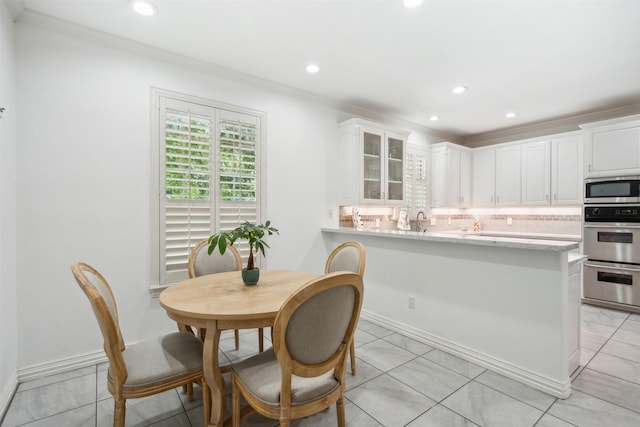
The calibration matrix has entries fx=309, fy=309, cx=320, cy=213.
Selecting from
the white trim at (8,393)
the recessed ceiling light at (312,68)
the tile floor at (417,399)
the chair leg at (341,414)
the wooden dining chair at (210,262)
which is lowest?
the tile floor at (417,399)

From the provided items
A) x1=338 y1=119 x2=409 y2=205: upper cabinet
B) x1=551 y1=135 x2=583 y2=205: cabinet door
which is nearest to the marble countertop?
x1=338 y1=119 x2=409 y2=205: upper cabinet

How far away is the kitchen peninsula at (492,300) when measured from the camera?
2127 mm

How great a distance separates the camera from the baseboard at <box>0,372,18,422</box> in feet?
6.22

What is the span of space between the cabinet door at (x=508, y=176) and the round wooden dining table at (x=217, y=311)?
473 cm

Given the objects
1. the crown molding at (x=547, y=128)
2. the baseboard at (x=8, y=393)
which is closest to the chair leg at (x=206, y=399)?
the baseboard at (x=8, y=393)

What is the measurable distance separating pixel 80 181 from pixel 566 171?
5.94m

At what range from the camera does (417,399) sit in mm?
2037

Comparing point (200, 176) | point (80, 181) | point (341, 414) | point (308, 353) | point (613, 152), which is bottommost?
point (341, 414)

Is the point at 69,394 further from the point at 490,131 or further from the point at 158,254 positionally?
the point at 490,131

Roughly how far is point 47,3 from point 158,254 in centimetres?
200

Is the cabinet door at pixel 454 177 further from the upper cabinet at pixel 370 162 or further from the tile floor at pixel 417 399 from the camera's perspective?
the tile floor at pixel 417 399

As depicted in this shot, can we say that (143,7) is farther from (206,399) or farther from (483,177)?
(483,177)

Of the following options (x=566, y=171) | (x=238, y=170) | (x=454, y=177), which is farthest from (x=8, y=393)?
(x=566, y=171)

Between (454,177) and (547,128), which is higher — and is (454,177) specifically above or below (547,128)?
below
